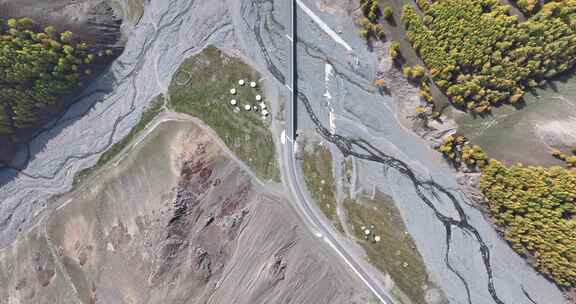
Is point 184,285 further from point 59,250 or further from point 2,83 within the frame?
point 2,83

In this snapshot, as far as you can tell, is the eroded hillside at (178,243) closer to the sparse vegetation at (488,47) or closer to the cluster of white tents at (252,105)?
the cluster of white tents at (252,105)

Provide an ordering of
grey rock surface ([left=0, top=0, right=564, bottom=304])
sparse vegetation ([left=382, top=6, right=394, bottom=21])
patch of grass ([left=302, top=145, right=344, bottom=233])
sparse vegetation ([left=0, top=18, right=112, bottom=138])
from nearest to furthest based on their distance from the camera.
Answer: sparse vegetation ([left=382, top=6, right=394, bottom=21]) → grey rock surface ([left=0, top=0, right=564, bottom=304]) → sparse vegetation ([left=0, top=18, right=112, bottom=138]) → patch of grass ([left=302, top=145, right=344, bottom=233])

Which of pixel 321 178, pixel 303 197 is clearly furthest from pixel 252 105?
pixel 303 197

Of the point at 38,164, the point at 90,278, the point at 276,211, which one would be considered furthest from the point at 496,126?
the point at 38,164

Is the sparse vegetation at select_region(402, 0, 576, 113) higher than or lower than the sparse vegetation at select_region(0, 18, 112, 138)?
lower

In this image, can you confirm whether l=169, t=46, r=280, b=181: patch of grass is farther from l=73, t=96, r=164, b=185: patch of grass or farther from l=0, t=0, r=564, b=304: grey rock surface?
l=73, t=96, r=164, b=185: patch of grass

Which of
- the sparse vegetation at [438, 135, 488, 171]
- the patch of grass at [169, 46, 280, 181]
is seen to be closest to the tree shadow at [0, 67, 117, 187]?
the patch of grass at [169, 46, 280, 181]

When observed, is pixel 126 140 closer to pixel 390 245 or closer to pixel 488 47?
pixel 390 245
